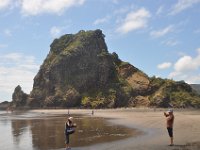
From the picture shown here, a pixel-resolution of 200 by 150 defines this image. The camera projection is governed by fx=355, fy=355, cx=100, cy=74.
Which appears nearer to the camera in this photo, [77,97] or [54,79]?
[77,97]

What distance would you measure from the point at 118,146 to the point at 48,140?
693 centimetres

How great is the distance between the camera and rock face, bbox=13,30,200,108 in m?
106

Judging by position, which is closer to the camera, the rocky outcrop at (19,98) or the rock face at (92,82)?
the rock face at (92,82)

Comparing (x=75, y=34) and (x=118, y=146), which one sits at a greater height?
(x=75, y=34)

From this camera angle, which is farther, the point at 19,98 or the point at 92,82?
the point at 19,98

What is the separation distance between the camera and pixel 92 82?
112 m

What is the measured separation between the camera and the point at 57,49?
123 m

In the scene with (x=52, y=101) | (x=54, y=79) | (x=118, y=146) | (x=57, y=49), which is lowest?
(x=118, y=146)

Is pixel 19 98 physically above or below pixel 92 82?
below

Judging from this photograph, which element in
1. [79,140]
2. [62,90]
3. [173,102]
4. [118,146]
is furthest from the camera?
[62,90]

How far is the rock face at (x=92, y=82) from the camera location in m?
106

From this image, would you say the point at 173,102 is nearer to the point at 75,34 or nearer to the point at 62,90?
the point at 62,90

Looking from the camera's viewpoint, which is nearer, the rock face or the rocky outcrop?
the rock face

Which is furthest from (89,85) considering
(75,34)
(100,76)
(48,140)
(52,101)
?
(48,140)
